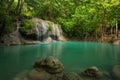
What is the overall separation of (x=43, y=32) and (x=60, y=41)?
248 inches

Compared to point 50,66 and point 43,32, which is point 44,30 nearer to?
point 43,32

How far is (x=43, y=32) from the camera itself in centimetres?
3300

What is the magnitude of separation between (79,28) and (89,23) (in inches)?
112

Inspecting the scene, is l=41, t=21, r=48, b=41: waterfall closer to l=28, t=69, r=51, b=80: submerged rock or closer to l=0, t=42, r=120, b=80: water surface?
l=0, t=42, r=120, b=80: water surface

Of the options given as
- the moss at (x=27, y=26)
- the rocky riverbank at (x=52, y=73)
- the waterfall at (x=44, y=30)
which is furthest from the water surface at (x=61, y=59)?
the waterfall at (x=44, y=30)

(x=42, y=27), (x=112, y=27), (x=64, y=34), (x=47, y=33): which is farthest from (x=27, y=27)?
(x=112, y=27)

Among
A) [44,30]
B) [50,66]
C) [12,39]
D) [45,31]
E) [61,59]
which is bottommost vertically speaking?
[61,59]

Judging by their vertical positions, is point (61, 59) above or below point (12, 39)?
below

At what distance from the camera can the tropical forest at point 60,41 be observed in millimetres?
9750

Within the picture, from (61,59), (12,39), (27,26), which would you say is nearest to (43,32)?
(27,26)

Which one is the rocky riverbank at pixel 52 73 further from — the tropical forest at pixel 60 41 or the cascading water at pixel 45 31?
the cascading water at pixel 45 31

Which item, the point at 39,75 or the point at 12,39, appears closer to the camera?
the point at 39,75

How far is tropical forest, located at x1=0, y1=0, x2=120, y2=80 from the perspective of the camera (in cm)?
975

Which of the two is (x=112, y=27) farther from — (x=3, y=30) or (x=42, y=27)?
(x=3, y=30)
